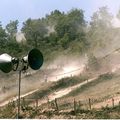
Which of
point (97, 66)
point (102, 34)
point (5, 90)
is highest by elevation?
point (102, 34)

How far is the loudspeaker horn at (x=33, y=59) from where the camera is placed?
12.2m

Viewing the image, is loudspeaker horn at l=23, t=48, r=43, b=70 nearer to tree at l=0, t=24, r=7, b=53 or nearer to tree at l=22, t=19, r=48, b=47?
tree at l=0, t=24, r=7, b=53

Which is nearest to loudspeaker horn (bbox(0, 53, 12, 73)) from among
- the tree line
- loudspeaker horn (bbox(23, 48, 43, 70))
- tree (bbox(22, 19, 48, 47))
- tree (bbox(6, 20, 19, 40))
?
loudspeaker horn (bbox(23, 48, 43, 70))

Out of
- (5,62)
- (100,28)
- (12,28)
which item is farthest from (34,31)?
(5,62)

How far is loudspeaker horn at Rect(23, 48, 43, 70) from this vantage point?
40.1ft

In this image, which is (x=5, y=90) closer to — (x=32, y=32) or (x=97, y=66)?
(x=97, y=66)

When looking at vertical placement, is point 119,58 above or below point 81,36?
below

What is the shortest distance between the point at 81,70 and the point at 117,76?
39.8ft

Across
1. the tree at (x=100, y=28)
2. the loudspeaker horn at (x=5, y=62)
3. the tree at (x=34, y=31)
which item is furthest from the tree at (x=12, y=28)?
the loudspeaker horn at (x=5, y=62)

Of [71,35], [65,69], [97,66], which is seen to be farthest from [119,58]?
[71,35]

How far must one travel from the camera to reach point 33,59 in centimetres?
1251

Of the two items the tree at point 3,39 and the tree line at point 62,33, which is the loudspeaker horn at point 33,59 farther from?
the tree at point 3,39

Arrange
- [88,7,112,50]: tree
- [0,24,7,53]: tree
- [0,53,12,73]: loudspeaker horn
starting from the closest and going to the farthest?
[0,53,12,73]: loudspeaker horn → [88,7,112,50]: tree → [0,24,7,53]: tree

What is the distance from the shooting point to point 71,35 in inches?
3563
